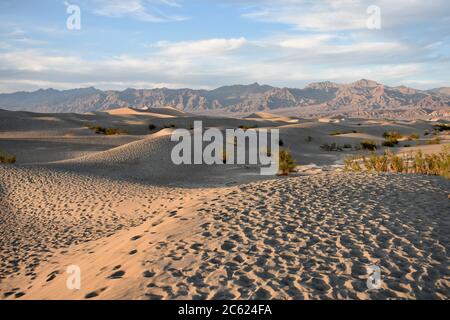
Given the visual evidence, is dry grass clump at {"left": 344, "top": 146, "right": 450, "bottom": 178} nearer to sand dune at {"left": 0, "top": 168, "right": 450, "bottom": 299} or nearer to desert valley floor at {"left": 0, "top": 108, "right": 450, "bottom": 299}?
desert valley floor at {"left": 0, "top": 108, "right": 450, "bottom": 299}

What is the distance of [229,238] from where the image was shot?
6902 millimetres

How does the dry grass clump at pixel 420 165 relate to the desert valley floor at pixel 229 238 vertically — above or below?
above

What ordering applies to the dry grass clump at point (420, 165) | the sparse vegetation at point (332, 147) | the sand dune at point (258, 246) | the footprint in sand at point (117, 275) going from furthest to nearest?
the sparse vegetation at point (332, 147) → the dry grass clump at point (420, 165) → the footprint in sand at point (117, 275) → the sand dune at point (258, 246)

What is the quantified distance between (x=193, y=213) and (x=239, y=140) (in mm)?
20576

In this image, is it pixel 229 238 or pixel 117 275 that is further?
pixel 229 238

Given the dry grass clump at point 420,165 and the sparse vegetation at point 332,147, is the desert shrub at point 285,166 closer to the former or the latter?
the dry grass clump at point 420,165

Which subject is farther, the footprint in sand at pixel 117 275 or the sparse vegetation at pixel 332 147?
the sparse vegetation at pixel 332 147

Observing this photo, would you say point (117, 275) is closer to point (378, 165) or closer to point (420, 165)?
point (420, 165)

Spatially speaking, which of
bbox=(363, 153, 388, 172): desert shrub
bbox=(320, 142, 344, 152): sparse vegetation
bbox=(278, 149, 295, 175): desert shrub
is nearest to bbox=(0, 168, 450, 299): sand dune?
bbox=(363, 153, 388, 172): desert shrub

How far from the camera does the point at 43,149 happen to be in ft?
86.7

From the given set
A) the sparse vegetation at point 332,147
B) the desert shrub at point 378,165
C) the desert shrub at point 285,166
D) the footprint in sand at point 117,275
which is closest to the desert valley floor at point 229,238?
the footprint in sand at point 117,275

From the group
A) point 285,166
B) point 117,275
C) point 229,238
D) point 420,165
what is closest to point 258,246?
point 229,238

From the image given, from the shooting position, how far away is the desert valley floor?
17.3 ft

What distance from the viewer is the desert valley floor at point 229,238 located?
5262mm
